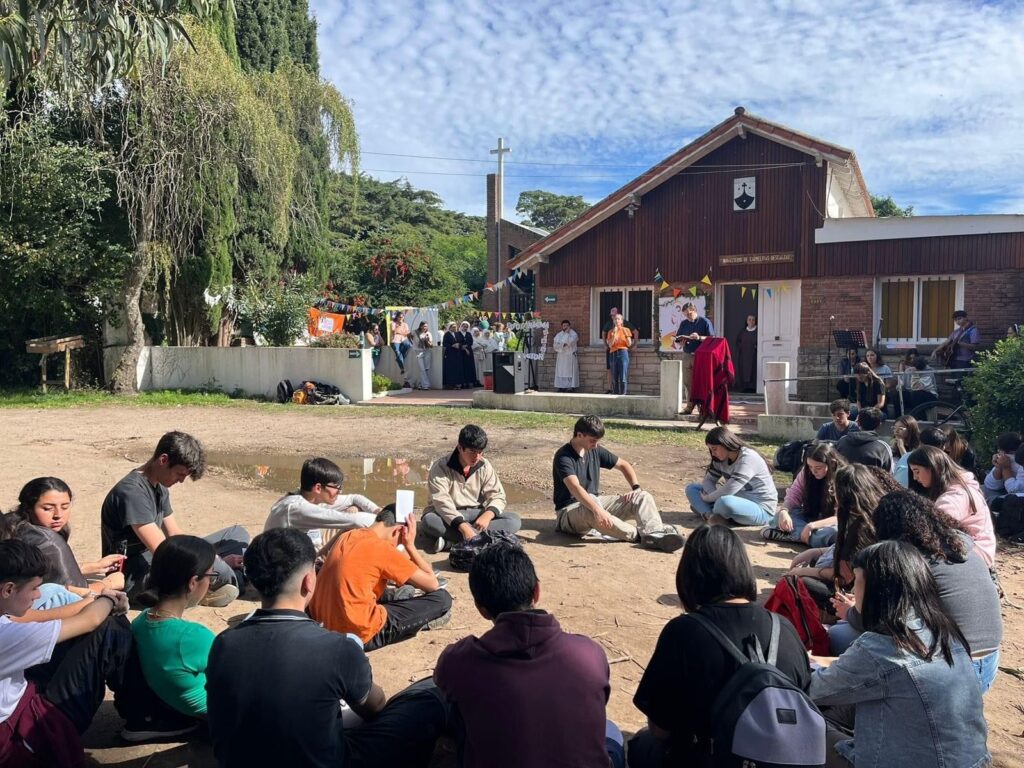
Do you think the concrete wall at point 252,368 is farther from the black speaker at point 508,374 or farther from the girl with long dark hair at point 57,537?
the girl with long dark hair at point 57,537

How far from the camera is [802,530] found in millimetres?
6500

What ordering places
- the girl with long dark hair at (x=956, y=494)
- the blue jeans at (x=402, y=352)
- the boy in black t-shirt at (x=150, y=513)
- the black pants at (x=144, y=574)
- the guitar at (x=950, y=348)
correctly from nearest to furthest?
1. the girl with long dark hair at (x=956, y=494)
2. the boy in black t-shirt at (x=150, y=513)
3. the black pants at (x=144, y=574)
4. the guitar at (x=950, y=348)
5. the blue jeans at (x=402, y=352)

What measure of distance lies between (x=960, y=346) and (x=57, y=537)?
13.0m

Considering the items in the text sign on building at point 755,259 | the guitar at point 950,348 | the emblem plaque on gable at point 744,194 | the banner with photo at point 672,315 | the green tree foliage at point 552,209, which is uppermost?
the green tree foliage at point 552,209

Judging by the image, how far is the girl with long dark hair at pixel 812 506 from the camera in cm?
614

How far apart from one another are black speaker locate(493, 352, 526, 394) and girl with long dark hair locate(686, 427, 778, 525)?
8874mm

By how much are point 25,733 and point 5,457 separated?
8.98 m

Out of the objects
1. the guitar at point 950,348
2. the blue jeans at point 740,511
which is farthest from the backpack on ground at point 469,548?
the guitar at point 950,348

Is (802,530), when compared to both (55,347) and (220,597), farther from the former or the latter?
(55,347)

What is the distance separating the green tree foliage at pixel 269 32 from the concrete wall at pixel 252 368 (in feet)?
33.3

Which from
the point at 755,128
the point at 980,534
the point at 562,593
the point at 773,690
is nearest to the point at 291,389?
the point at 755,128

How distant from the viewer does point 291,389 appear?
702 inches

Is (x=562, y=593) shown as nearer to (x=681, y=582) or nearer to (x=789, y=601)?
(x=789, y=601)

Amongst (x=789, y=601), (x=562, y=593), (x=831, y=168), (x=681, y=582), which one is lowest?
(x=562, y=593)
